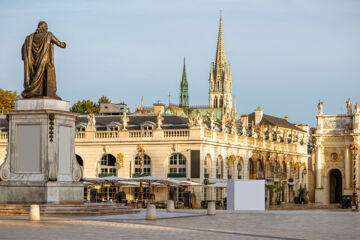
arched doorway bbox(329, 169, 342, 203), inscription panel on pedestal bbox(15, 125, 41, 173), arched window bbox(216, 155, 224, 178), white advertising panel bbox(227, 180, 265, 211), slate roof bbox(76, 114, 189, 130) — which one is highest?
slate roof bbox(76, 114, 189, 130)

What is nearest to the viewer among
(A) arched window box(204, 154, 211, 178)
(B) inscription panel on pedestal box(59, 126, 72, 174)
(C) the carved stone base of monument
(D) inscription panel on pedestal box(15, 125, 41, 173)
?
(C) the carved stone base of monument

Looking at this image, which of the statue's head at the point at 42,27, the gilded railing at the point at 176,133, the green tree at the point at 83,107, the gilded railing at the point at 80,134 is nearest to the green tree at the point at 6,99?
the green tree at the point at 83,107

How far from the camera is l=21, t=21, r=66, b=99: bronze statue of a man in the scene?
Result: 3509cm

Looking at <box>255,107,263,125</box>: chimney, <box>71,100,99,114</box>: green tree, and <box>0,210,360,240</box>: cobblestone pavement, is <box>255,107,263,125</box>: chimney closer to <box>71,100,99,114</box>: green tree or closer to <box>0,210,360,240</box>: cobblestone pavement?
<box>71,100,99,114</box>: green tree

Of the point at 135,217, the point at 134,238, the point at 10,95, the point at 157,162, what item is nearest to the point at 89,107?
the point at 10,95

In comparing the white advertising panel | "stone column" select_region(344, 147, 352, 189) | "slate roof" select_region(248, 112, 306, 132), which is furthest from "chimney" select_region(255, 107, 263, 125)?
the white advertising panel

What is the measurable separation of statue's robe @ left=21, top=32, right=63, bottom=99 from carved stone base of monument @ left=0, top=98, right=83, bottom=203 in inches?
24.3

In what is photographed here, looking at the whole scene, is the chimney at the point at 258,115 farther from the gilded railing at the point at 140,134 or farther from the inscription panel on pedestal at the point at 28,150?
the inscription panel on pedestal at the point at 28,150

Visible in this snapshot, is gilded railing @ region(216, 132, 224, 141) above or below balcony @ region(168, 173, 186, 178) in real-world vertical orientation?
above

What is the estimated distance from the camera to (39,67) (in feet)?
115

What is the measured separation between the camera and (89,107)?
369 ft

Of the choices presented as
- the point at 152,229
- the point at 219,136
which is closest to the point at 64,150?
the point at 152,229

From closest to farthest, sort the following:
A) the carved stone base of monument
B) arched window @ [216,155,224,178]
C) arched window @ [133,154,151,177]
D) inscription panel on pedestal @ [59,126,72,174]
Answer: the carved stone base of monument < inscription panel on pedestal @ [59,126,72,174] < arched window @ [133,154,151,177] < arched window @ [216,155,224,178]

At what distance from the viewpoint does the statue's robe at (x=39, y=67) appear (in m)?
35.1
